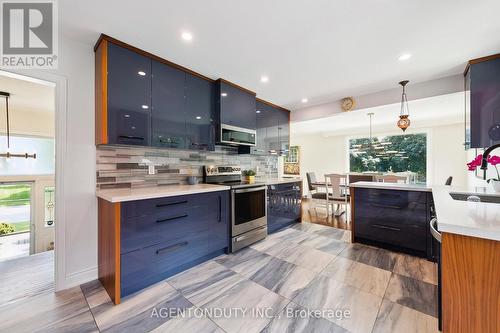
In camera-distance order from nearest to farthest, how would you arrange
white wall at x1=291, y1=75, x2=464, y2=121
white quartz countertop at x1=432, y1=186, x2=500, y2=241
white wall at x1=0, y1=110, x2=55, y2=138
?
white quartz countertop at x1=432, y1=186, x2=500, y2=241 < white wall at x1=291, y1=75, x2=464, y2=121 < white wall at x1=0, y1=110, x2=55, y2=138

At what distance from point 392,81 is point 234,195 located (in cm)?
279

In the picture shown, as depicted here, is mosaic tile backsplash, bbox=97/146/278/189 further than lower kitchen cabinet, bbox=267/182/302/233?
No

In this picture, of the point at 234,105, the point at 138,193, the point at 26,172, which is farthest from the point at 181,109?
the point at 26,172

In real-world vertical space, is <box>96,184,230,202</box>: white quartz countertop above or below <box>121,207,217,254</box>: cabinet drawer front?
above

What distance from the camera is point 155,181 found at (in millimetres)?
2365

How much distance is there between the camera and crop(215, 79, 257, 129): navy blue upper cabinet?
2.72 metres

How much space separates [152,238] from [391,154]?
21.4 ft

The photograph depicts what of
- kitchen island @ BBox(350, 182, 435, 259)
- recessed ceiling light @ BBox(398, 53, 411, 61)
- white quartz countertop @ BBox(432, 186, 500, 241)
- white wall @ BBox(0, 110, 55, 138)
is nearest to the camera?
white quartz countertop @ BBox(432, 186, 500, 241)

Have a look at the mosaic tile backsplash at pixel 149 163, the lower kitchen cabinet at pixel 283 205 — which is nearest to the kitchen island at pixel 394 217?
the lower kitchen cabinet at pixel 283 205

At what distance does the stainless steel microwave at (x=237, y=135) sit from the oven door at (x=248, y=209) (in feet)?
2.45

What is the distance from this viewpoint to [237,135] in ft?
9.57

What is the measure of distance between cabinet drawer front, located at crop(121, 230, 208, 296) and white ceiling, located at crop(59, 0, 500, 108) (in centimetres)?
197

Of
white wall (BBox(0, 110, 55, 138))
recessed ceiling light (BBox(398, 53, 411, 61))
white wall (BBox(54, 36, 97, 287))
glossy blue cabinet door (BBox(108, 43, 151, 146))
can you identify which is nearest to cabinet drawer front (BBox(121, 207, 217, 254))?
white wall (BBox(54, 36, 97, 287))

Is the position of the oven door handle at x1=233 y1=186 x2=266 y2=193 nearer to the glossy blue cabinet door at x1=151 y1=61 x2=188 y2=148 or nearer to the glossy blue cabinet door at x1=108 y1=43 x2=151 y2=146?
the glossy blue cabinet door at x1=151 y1=61 x2=188 y2=148
